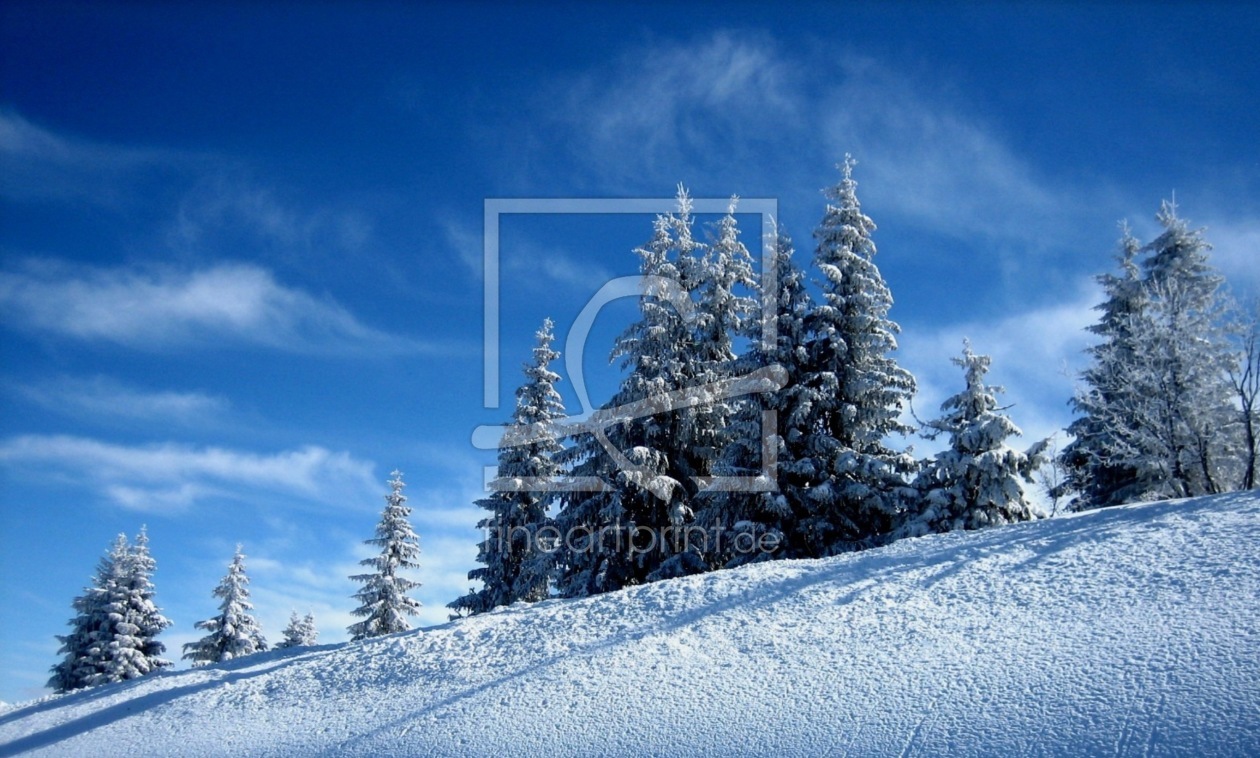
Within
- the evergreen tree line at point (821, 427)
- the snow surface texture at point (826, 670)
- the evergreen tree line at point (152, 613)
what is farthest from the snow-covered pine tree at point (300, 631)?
the snow surface texture at point (826, 670)

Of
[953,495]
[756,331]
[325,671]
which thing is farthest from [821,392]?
[325,671]

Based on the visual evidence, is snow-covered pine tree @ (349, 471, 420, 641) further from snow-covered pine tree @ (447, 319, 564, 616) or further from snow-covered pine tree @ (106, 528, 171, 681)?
snow-covered pine tree @ (106, 528, 171, 681)

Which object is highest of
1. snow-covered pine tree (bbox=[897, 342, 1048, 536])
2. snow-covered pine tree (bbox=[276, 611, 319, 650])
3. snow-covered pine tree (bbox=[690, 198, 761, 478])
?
snow-covered pine tree (bbox=[690, 198, 761, 478])

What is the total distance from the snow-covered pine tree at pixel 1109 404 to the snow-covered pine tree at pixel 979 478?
10.0 ft

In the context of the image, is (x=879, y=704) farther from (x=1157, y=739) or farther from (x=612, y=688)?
(x=612, y=688)

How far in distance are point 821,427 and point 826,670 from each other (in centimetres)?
1284

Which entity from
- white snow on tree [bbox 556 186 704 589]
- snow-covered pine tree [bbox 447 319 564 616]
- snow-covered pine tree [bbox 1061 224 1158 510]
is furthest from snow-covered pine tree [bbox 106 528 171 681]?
snow-covered pine tree [bbox 1061 224 1158 510]

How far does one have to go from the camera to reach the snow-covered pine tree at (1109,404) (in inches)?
842

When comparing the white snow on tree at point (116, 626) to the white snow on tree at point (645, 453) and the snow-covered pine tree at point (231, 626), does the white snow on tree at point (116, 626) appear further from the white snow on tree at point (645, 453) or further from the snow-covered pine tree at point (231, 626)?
the white snow on tree at point (645, 453)

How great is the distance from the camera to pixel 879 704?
855 centimetres

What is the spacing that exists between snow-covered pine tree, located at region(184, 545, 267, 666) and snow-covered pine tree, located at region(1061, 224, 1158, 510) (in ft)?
112

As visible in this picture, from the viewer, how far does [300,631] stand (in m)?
43.7

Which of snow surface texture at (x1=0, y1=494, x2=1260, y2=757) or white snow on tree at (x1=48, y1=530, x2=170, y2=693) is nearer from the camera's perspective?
snow surface texture at (x1=0, y1=494, x2=1260, y2=757)

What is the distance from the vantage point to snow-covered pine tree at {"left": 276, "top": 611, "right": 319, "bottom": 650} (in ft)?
141
